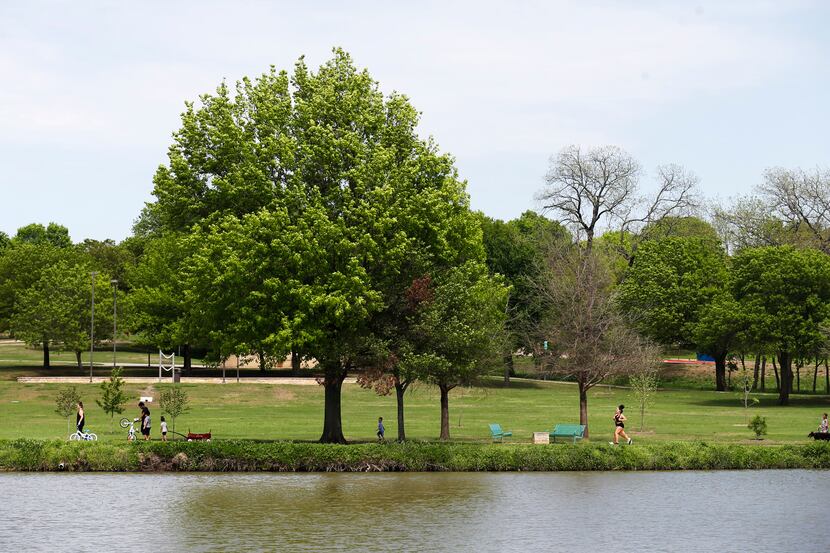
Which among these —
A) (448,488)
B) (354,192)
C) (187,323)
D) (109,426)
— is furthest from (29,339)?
(448,488)

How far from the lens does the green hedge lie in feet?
138

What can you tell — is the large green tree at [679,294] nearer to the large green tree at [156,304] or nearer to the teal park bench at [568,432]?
the large green tree at [156,304]

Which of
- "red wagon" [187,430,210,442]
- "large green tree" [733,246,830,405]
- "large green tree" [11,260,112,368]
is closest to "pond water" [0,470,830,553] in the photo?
"red wagon" [187,430,210,442]

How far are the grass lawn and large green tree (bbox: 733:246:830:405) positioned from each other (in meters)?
4.87

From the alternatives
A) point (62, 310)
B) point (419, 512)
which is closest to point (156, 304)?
point (62, 310)

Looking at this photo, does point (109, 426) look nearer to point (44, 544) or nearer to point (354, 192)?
point (354, 192)

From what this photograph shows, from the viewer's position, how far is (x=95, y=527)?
29.7m

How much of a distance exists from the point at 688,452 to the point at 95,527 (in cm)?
2520

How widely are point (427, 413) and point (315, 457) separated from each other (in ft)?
102

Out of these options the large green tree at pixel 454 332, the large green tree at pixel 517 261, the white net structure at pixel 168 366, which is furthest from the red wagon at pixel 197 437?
the large green tree at pixel 517 261

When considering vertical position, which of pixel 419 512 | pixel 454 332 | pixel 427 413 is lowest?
pixel 419 512

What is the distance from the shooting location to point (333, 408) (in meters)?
50.3

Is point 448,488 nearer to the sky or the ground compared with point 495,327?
nearer to the ground

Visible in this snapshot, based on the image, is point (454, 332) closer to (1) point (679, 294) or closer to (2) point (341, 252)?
(2) point (341, 252)
